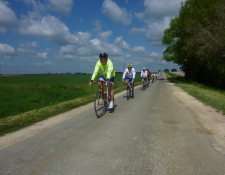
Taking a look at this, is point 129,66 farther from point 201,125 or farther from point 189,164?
point 189,164

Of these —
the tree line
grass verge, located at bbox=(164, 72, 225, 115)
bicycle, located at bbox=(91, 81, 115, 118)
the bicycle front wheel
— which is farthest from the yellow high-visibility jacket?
the tree line

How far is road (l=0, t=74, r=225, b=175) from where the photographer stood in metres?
2.66

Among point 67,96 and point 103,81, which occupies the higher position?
point 103,81

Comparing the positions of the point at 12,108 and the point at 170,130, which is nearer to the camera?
the point at 170,130

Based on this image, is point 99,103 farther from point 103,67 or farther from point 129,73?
point 129,73

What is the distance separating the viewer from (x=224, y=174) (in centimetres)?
248

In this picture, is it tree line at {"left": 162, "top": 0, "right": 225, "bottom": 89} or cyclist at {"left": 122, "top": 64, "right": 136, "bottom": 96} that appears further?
tree line at {"left": 162, "top": 0, "right": 225, "bottom": 89}

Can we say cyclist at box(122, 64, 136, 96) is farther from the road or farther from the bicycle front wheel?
the road

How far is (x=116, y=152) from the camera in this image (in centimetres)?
321

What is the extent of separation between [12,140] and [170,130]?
13.1 feet

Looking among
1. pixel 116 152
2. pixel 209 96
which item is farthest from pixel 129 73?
pixel 116 152

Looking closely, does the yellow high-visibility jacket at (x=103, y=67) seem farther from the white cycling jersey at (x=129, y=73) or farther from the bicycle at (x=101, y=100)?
the white cycling jersey at (x=129, y=73)

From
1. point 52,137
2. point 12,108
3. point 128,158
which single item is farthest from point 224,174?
point 12,108

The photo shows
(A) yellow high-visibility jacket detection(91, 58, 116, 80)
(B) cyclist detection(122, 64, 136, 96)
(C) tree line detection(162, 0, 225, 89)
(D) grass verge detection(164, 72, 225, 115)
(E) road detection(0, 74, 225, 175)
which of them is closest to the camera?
(E) road detection(0, 74, 225, 175)
